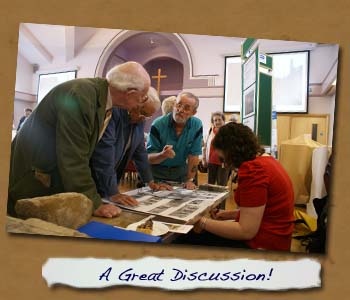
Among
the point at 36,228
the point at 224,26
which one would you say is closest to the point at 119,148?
the point at 36,228

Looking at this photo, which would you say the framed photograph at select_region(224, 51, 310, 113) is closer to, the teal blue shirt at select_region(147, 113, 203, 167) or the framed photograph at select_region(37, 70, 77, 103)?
the teal blue shirt at select_region(147, 113, 203, 167)

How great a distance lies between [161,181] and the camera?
122 centimetres

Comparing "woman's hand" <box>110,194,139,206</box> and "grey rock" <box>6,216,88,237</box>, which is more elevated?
"woman's hand" <box>110,194,139,206</box>

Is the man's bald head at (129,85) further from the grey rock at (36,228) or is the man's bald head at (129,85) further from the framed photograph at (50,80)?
the grey rock at (36,228)

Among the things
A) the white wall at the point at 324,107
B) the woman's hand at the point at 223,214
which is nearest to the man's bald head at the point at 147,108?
the woman's hand at the point at 223,214

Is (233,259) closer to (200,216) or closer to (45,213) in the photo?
(200,216)

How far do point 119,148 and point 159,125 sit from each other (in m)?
0.18

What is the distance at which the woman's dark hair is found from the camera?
3.53 feet

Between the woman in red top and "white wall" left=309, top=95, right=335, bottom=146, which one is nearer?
the woman in red top

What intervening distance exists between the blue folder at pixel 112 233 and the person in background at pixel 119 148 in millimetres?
105

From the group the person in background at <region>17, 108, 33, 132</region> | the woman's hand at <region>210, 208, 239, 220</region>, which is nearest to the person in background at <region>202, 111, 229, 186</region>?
the woman's hand at <region>210, 208, 239, 220</region>

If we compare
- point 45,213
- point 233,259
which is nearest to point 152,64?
point 45,213

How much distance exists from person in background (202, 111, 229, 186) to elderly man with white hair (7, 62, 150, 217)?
11.1 inches

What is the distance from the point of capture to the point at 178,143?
3.95 ft
